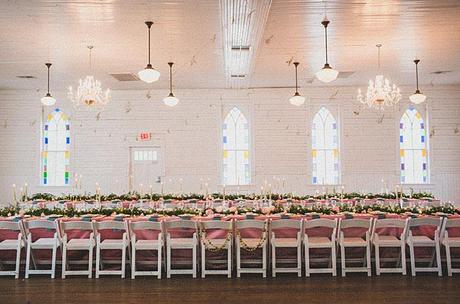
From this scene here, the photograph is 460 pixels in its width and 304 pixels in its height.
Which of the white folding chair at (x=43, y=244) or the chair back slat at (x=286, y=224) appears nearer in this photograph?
the chair back slat at (x=286, y=224)

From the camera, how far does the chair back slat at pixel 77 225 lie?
21.7 ft

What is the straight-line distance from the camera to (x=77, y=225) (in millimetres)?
6625

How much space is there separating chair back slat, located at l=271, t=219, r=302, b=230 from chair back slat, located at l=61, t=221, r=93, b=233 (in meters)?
2.72

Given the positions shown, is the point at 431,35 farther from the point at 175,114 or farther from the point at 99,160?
the point at 99,160

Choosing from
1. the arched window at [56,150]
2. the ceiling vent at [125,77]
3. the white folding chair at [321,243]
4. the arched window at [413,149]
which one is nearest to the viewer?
the white folding chair at [321,243]

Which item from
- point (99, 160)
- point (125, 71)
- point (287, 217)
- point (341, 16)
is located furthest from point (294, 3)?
point (99, 160)

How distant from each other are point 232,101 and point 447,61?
671cm

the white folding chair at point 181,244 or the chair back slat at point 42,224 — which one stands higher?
the chair back slat at point 42,224

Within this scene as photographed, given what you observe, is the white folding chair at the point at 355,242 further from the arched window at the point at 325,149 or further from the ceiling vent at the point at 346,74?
the arched window at the point at 325,149

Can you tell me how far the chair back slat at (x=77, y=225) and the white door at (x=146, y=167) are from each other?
8.40 metres

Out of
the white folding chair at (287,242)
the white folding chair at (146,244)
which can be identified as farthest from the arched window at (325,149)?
the white folding chair at (146,244)

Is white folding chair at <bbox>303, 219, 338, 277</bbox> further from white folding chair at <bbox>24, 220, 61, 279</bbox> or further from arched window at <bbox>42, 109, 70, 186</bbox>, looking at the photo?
arched window at <bbox>42, 109, 70, 186</bbox>

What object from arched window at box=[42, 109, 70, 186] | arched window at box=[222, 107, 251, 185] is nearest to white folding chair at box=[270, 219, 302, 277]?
arched window at box=[222, 107, 251, 185]

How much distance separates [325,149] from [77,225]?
34.1ft
